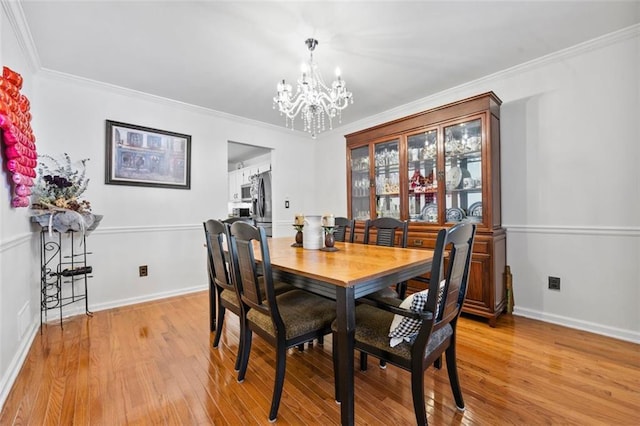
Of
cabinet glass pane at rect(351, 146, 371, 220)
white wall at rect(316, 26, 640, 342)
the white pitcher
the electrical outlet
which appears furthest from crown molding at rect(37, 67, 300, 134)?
the electrical outlet

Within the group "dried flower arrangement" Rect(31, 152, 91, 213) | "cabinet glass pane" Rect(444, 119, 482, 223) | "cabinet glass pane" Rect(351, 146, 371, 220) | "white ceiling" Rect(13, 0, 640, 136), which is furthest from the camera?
"cabinet glass pane" Rect(351, 146, 371, 220)

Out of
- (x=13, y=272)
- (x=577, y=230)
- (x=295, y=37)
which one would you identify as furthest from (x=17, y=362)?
(x=577, y=230)

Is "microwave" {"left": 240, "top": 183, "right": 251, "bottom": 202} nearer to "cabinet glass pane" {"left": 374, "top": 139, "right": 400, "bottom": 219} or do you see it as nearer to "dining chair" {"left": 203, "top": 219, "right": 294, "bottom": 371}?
"cabinet glass pane" {"left": 374, "top": 139, "right": 400, "bottom": 219}

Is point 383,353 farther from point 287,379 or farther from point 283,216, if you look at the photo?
point 283,216

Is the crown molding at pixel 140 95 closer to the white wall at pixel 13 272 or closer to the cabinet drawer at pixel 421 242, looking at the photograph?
the white wall at pixel 13 272

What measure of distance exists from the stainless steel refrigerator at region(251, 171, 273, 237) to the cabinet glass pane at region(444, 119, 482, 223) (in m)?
2.73

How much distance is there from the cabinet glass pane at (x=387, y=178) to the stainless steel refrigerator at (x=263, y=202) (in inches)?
73.8

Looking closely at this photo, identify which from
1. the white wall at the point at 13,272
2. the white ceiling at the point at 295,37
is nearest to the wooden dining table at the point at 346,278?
the white wall at the point at 13,272

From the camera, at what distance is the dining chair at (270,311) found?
1415 millimetres

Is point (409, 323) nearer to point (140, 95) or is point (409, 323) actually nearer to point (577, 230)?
point (577, 230)

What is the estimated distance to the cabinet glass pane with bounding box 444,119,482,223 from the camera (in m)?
2.70

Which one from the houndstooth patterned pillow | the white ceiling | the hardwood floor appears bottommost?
the hardwood floor

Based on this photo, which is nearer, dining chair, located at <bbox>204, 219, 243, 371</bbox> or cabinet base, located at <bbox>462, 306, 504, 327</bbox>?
dining chair, located at <bbox>204, 219, 243, 371</bbox>

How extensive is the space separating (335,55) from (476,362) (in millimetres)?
2603
